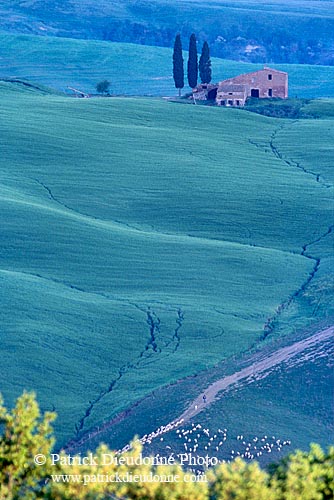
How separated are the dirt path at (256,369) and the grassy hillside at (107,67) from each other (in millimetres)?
69236

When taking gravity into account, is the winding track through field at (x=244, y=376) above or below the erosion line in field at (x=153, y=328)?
below

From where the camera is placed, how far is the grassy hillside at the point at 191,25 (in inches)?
6280

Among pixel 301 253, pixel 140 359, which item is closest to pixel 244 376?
pixel 140 359

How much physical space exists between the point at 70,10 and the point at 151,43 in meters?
16.7

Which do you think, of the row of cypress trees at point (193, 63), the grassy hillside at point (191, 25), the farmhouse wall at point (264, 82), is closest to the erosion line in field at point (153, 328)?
the farmhouse wall at point (264, 82)

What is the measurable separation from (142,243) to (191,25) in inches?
5112

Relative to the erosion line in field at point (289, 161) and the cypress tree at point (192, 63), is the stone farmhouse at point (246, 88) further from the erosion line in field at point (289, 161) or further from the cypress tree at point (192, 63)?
the erosion line in field at point (289, 161)

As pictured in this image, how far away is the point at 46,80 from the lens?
10881 centimetres

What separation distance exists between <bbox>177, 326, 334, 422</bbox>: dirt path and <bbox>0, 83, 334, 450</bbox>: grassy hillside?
99 cm

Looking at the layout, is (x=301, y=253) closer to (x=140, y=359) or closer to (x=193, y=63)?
(x=140, y=359)

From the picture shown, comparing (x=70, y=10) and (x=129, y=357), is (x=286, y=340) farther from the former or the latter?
(x=70, y=10)

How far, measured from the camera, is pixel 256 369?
101ft

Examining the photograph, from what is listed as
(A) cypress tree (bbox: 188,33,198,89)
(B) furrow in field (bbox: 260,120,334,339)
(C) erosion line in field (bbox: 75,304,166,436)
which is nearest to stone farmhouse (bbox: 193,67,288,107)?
(A) cypress tree (bbox: 188,33,198,89)

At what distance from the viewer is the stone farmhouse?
234 ft
